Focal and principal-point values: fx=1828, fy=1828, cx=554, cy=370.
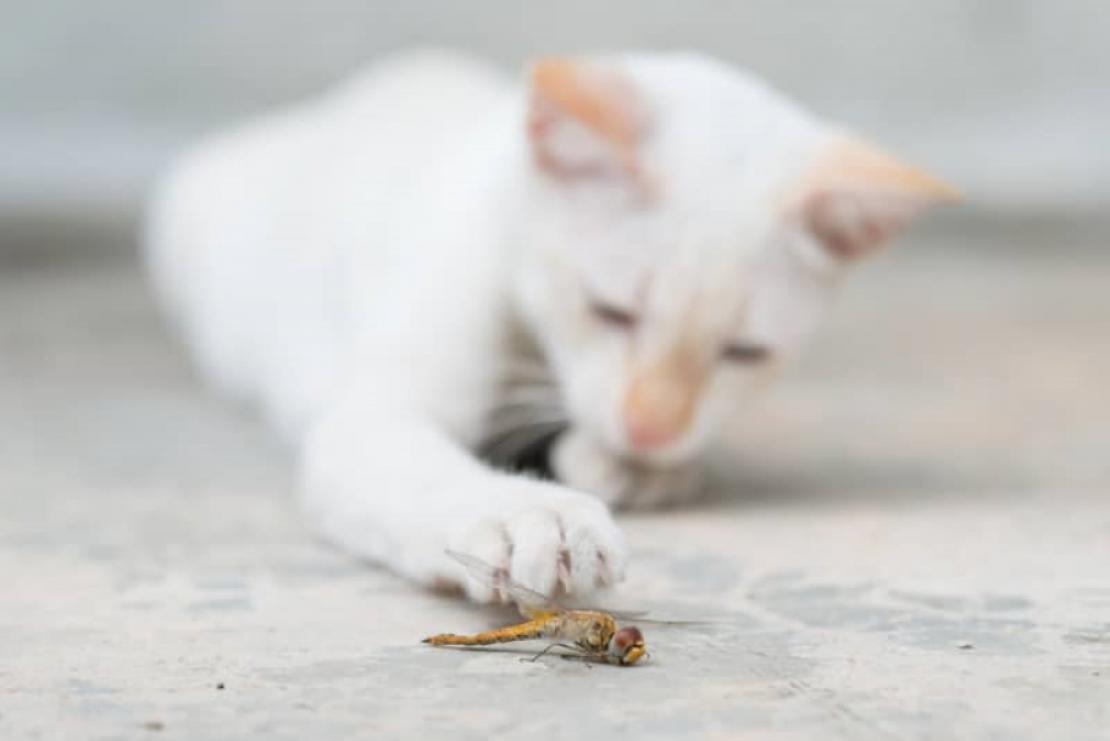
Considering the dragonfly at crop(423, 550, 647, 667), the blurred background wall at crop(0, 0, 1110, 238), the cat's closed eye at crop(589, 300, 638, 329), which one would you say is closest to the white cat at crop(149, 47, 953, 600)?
the cat's closed eye at crop(589, 300, 638, 329)

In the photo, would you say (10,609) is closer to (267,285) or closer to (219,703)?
(219,703)

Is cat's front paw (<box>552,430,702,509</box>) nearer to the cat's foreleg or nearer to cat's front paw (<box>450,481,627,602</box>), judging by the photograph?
the cat's foreleg

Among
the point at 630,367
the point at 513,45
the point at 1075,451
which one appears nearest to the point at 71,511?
Answer: the point at 630,367

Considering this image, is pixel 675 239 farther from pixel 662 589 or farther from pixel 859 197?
pixel 662 589

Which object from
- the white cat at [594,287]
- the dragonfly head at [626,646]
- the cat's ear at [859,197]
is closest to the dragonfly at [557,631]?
the dragonfly head at [626,646]

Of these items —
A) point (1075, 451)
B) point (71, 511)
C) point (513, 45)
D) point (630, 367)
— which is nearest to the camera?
point (630, 367)

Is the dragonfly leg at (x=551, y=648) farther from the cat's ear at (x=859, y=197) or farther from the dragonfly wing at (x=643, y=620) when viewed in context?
the cat's ear at (x=859, y=197)
